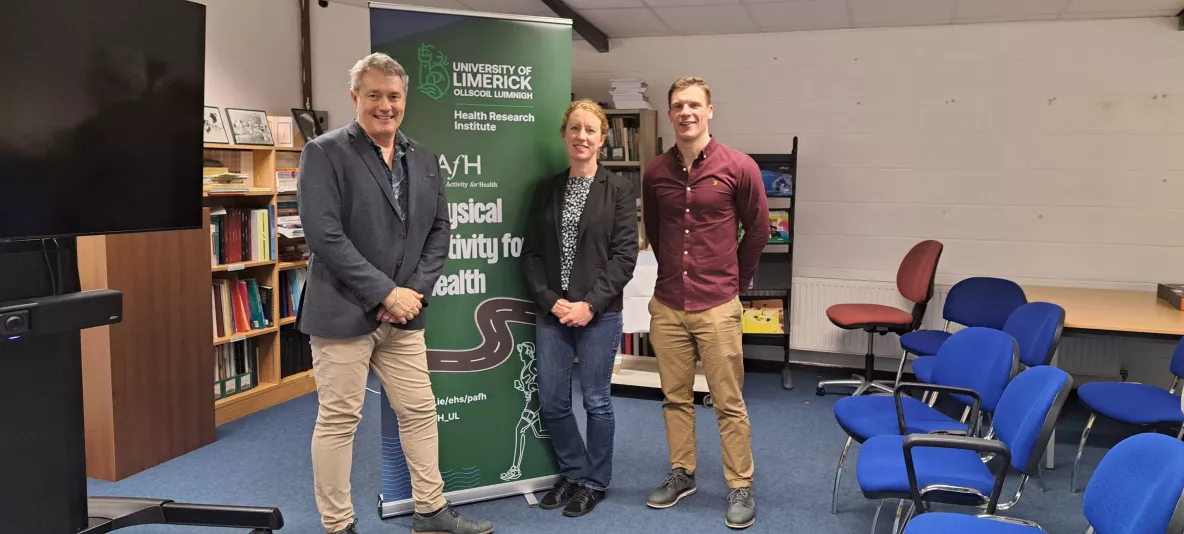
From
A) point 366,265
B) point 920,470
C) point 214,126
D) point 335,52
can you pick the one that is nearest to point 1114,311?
point 920,470

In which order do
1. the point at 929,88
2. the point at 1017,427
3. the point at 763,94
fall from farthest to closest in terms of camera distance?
the point at 763,94
the point at 929,88
the point at 1017,427

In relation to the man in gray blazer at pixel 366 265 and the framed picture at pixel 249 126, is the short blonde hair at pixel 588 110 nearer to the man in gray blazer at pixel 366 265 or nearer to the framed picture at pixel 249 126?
the man in gray blazer at pixel 366 265

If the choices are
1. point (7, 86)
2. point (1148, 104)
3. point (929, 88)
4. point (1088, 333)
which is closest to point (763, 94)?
point (929, 88)

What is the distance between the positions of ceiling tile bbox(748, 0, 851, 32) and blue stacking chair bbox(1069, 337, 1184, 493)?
246 cm

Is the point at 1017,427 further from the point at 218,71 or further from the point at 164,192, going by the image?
the point at 218,71

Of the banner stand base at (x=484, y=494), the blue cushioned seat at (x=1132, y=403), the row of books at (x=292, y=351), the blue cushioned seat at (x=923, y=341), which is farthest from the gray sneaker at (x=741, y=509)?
the row of books at (x=292, y=351)

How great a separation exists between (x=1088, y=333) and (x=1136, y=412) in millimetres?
422

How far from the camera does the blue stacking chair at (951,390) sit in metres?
2.70

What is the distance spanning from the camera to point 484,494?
312 cm

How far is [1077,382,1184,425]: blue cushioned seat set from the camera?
310cm

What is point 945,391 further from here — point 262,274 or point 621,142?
point 262,274

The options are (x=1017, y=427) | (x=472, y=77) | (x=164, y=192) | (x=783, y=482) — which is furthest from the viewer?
(x=783, y=482)

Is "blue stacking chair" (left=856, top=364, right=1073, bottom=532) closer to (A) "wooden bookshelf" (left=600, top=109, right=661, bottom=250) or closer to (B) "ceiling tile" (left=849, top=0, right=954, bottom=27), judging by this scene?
(B) "ceiling tile" (left=849, top=0, right=954, bottom=27)

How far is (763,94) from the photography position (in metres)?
5.28
